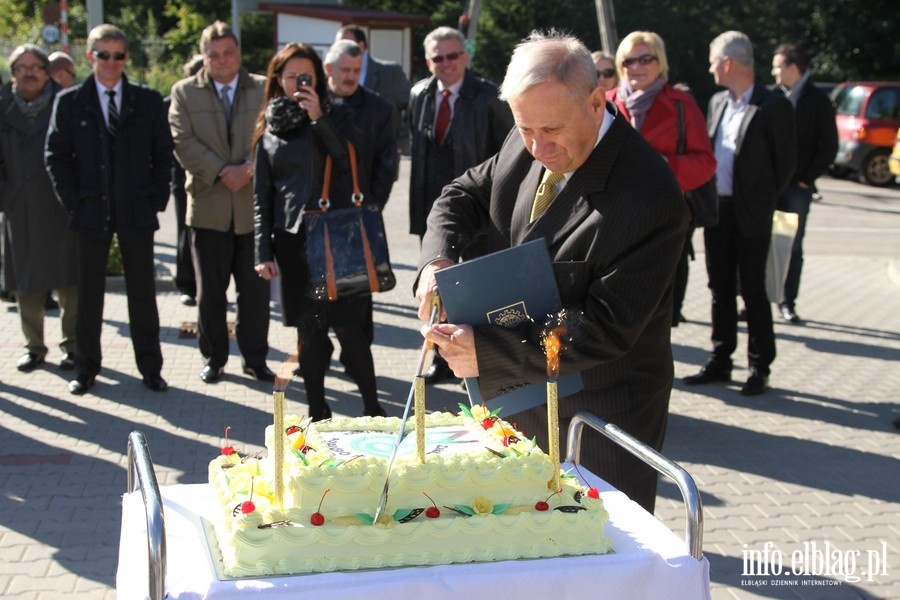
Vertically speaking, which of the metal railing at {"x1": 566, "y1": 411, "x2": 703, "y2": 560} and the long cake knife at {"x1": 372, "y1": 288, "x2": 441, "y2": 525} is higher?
the long cake knife at {"x1": 372, "y1": 288, "x2": 441, "y2": 525}

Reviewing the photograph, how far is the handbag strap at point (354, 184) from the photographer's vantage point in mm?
5941

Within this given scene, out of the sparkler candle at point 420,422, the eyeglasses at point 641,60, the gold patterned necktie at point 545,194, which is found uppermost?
the eyeglasses at point 641,60

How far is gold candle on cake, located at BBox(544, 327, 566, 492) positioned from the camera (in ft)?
8.93

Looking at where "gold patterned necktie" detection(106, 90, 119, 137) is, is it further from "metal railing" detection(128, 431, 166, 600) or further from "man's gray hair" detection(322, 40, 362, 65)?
"metal railing" detection(128, 431, 166, 600)

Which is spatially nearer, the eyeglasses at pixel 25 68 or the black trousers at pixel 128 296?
the black trousers at pixel 128 296

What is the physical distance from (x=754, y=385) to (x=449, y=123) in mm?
2753

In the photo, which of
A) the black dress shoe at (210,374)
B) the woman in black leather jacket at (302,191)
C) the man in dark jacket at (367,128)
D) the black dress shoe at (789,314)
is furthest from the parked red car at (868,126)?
the woman in black leather jacket at (302,191)

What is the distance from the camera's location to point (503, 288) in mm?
2795

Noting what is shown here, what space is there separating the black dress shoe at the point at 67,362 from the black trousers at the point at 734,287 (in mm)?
4510

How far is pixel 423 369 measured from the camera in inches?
105

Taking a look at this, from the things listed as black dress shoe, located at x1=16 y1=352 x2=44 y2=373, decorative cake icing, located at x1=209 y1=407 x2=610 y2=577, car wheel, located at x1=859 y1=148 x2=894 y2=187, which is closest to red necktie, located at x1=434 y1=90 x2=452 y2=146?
black dress shoe, located at x1=16 y1=352 x2=44 y2=373

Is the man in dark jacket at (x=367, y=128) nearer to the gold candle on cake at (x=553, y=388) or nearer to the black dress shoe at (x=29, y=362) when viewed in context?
the black dress shoe at (x=29, y=362)

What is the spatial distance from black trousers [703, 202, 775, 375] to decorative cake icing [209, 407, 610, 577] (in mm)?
4732

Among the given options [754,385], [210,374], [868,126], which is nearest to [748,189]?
[754,385]
